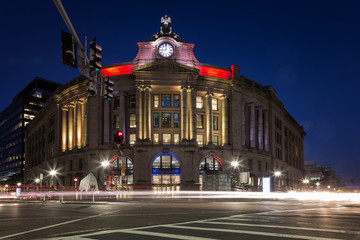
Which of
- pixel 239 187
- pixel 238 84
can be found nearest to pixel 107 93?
pixel 239 187

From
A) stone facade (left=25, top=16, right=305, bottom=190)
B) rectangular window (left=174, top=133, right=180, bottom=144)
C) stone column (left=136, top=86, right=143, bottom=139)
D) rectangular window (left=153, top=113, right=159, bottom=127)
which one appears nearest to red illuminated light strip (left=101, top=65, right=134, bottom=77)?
stone facade (left=25, top=16, right=305, bottom=190)

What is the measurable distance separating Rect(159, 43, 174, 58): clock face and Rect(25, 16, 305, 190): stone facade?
53 centimetres

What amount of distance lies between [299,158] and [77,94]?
80268 millimetres

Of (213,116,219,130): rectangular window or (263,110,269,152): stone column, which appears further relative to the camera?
(263,110,269,152): stone column

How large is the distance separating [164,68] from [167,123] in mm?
9273

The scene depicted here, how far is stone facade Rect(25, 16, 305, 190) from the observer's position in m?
60.3

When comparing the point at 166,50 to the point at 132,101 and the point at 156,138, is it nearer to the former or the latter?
the point at 132,101

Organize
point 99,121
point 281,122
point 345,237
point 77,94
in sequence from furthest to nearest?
point 281,122, point 77,94, point 99,121, point 345,237

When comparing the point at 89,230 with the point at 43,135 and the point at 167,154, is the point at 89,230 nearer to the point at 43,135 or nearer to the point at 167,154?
the point at 167,154

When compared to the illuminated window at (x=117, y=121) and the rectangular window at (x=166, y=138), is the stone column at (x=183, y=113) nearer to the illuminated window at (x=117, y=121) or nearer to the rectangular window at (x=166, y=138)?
the rectangular window at (x=166, y=138)

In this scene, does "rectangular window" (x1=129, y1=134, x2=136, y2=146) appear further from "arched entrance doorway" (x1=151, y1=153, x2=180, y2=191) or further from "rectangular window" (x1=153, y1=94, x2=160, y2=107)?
"rectangular window" (x1=153, y1=94, x2=160, y2=107)

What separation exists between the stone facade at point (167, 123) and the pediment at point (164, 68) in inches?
6.3

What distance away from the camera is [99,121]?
65.4 metres

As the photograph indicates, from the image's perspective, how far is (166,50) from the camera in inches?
2532
